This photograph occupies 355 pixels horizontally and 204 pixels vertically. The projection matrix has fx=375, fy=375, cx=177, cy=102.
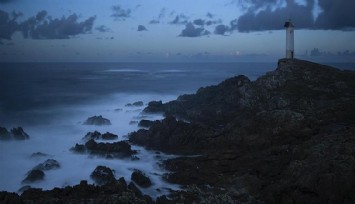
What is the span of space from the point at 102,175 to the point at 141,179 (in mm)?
2177

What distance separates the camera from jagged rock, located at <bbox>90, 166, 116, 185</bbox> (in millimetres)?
19016

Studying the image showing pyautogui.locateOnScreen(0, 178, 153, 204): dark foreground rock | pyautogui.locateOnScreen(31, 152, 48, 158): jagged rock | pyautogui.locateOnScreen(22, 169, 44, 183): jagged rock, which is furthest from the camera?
pyautogui.locateOnScreen(31, 152, 48, 158): jagged rock

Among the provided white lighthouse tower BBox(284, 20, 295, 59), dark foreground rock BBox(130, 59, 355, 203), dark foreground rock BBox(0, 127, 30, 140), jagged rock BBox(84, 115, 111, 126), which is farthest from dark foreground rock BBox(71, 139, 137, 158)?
white lighthouse tower BBox(284, 20, 295, 59)

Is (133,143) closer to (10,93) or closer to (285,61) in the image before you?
(285,61)

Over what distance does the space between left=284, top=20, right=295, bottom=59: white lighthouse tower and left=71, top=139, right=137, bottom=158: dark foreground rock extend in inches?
772

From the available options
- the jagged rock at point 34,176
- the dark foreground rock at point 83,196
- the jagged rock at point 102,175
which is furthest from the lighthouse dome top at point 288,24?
the jagged rock at point 34,176

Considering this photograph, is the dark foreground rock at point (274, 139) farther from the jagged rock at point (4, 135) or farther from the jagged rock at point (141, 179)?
the jagged rock at point (4, 135)

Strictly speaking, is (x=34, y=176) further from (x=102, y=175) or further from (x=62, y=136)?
(x=62, y=136)

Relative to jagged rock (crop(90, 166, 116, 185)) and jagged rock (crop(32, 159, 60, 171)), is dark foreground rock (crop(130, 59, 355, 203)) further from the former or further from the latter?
jagged rock (crop(32, 159, 60, 171))

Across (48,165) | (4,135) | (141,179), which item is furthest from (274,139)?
(4,135)

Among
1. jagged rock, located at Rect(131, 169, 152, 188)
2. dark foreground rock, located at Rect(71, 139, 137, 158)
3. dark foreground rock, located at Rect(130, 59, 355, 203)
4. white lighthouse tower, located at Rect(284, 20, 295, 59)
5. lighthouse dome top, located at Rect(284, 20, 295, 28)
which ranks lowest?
jagged rock, located at Rect(131, 169, 152, 188)

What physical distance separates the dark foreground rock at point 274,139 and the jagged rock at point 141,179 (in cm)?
112

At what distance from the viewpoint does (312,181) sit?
15320mm

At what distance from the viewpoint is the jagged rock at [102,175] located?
62.4 feet
